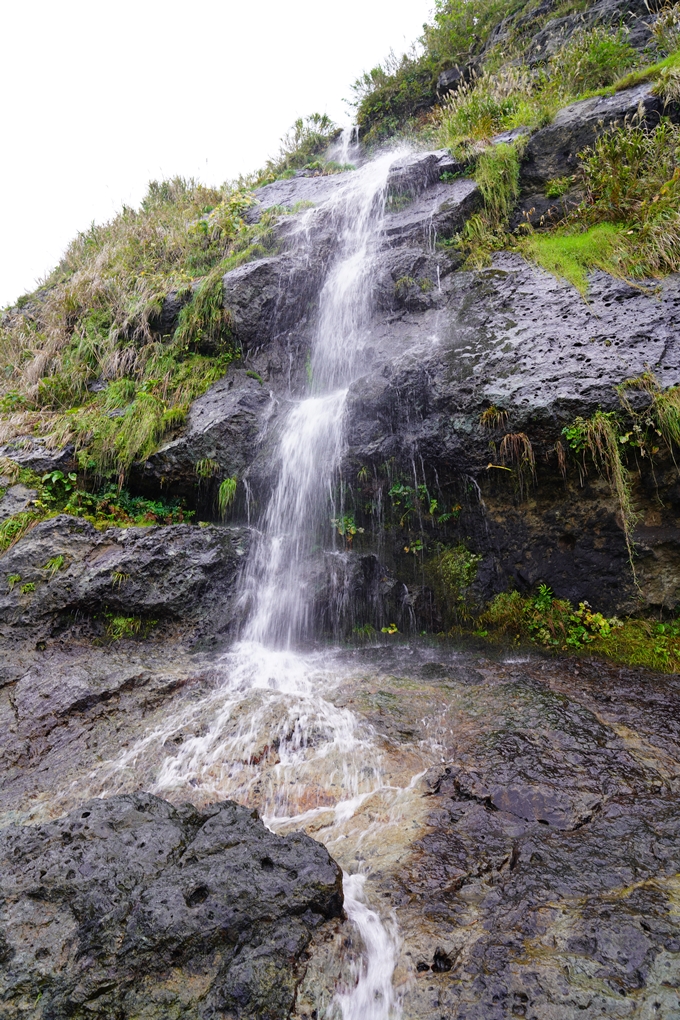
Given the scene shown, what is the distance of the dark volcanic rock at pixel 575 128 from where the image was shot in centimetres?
662

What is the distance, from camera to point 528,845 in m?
2.77

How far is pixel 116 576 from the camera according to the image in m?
5.52

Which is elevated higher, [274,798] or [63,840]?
[63,840]

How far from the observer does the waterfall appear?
5.75 meters

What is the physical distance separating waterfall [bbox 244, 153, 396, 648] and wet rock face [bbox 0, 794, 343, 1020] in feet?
9.59

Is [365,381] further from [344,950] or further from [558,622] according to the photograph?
[344,950]

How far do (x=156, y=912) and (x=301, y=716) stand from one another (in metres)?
1.92

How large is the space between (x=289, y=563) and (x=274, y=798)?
2.93 m

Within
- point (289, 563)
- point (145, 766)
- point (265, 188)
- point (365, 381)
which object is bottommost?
point (145, 766)

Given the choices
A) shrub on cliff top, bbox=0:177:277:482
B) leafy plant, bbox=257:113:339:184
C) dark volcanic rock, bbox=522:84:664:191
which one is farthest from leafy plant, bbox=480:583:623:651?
leafy plant, bbox=257:113:339:184

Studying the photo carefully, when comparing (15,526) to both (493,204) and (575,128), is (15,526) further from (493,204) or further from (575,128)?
(575,128)

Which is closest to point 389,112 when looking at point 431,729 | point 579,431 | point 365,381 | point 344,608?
point 365,381

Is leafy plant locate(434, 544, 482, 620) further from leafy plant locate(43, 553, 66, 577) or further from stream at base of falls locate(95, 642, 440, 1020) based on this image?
leafy plant locate(43, 553, 66, 577)

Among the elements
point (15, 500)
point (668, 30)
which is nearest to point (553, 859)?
point (15, 500)
